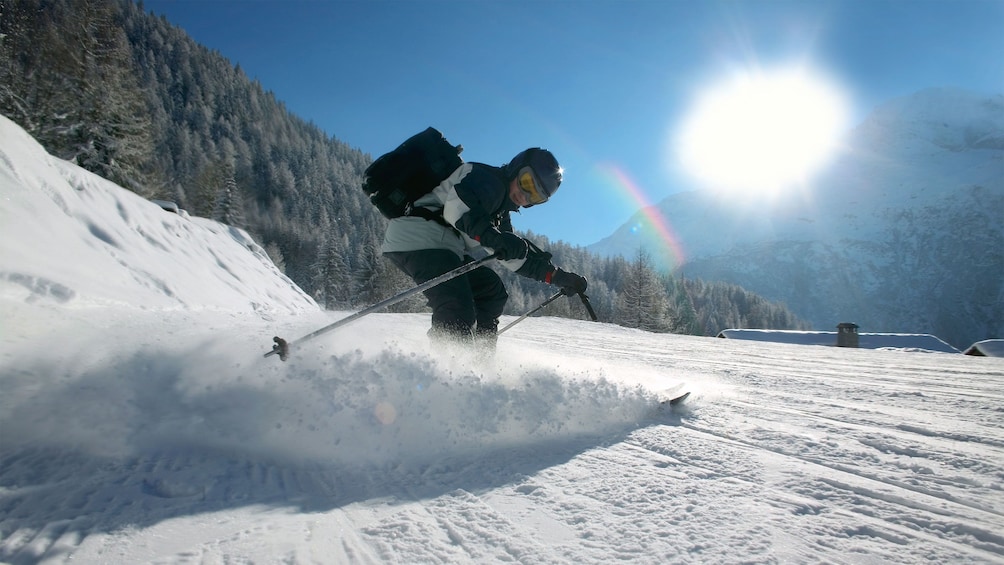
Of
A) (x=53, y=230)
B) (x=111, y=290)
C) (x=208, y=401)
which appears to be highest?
(x=53, y=230)

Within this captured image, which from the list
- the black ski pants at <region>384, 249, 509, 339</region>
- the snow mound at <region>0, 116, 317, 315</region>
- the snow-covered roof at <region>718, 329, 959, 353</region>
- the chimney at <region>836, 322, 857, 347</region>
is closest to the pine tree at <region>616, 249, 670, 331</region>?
the snow-covered roof at <region>718, 329, 959, 353</region>

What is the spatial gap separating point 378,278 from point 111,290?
41637 mm

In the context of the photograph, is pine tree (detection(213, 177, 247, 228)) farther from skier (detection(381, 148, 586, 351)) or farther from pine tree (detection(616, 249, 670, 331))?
skier (detection(381, 148, 586, 351))

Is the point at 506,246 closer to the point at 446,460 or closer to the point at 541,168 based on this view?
the point at 541,168

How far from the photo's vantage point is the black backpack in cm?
379

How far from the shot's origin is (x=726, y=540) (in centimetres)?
120

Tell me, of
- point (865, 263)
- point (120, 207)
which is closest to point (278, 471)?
point (120, 207)

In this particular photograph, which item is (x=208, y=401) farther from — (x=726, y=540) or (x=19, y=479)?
(x=726, y=540)

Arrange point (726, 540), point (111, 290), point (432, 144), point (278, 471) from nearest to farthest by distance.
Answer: point (726, 540)
point (278, 471)
point (432, 144)
point (111, 290)

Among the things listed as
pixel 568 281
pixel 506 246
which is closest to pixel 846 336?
pixel 568 281

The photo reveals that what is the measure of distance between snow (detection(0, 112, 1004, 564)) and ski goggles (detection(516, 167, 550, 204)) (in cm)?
143

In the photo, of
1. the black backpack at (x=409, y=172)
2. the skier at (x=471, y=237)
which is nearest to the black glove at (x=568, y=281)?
the skier at (x=471, y=237)

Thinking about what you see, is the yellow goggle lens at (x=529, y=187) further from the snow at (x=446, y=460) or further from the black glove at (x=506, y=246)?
the snow at (x=446, y=460)

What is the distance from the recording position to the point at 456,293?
352 cm
